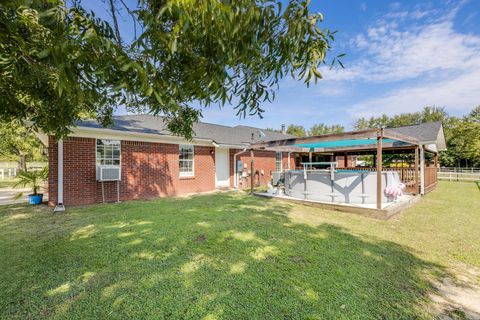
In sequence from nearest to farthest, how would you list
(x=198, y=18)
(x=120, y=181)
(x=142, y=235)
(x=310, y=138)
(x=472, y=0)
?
(x=198, y=18) < (x=142, y=235) < (x=472, y=0) < (x=310, y=138) < (x=120, y=181)

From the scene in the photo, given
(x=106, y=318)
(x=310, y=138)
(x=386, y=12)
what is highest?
(x=386, y=12)

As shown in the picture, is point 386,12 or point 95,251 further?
point 386,12

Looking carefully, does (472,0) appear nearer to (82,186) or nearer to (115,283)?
(115,283)

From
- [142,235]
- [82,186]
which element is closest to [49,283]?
[142,235]

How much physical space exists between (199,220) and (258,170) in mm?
9568

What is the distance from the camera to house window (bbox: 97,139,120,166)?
9133mm

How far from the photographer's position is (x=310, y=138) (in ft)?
28.3

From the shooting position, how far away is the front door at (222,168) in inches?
534

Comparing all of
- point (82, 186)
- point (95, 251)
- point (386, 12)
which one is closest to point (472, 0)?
point (386, 12)

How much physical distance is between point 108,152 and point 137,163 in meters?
1.21

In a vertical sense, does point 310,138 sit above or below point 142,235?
above

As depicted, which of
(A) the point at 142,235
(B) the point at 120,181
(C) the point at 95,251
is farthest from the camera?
(B) the point at 120,181

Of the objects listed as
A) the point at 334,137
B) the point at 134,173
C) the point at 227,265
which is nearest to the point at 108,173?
the point at 134,173

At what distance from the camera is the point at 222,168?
13.9 metres
